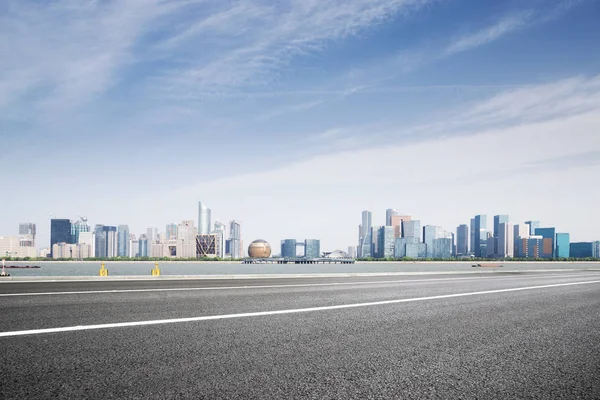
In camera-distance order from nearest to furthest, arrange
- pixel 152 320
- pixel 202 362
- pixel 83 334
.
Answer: pixel 202 362 → pixel 83 334 → pixel 152 320

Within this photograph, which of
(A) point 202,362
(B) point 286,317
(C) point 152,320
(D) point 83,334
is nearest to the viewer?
(A) point 202,362

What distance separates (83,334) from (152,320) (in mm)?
1579

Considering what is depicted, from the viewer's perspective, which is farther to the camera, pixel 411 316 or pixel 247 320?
pixel 411 316

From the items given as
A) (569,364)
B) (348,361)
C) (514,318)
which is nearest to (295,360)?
(348,361)

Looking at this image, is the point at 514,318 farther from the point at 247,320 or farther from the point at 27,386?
the point at 27,386

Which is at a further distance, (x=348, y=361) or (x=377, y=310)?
(x=377, y=310)

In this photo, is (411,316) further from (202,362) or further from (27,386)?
(27,386)

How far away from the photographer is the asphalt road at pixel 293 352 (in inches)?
168

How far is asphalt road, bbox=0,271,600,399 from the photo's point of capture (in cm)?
427

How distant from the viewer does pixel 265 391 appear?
13.6 feet

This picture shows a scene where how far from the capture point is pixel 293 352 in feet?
19.0

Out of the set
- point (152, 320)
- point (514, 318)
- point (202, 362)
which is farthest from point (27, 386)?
point (514, 318)

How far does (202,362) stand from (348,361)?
5.32 ft

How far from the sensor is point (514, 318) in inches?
368
